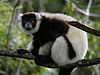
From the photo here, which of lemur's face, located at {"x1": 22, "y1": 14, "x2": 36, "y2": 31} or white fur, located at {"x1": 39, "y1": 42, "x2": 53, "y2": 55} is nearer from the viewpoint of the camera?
white fur, located at {"x1": 39, "y1": 42, "x2": 53, "y2": 55}

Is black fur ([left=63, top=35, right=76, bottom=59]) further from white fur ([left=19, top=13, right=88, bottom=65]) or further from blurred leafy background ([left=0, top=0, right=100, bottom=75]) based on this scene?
blurred leafy background ([left=0, top=0, right=100, bottom=75])

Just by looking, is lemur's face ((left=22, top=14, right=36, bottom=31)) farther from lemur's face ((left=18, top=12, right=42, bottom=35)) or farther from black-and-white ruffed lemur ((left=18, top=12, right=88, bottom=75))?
black-and-white ruffed lemur ((left=18, top=12, right=88, bottom=75))

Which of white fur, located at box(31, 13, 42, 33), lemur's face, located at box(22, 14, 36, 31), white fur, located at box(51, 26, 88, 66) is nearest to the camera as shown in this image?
white fur, located at box(51, 26, 88, 66)

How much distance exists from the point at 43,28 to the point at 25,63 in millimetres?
2628

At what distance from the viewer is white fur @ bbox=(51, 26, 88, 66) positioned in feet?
19.1

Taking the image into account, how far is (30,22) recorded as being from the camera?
6.45 meters

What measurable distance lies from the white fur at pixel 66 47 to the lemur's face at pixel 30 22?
0.72 meters

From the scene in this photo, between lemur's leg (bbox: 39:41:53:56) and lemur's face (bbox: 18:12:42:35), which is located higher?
lemur's face (bbox: 18:12:42:35)

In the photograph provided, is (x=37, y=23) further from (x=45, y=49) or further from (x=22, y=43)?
(x=22, y=43)

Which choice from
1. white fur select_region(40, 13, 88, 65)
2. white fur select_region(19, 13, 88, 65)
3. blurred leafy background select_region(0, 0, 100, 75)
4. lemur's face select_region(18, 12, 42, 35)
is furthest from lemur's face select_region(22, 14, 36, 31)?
white fur select_region(40, 13, 88, 65)

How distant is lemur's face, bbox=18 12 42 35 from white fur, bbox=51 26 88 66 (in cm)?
72

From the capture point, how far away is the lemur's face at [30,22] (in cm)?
633

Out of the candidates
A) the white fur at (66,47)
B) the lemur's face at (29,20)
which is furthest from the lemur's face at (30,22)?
the white fur at (66,47)

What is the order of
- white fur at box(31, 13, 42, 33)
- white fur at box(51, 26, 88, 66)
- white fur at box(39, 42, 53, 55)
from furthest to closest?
1. white fur at box(31, 13, 42, 33)
2. white fur at box(39, 42, 53, 55)
3. white fur at box(51, 26, 88, 66)
